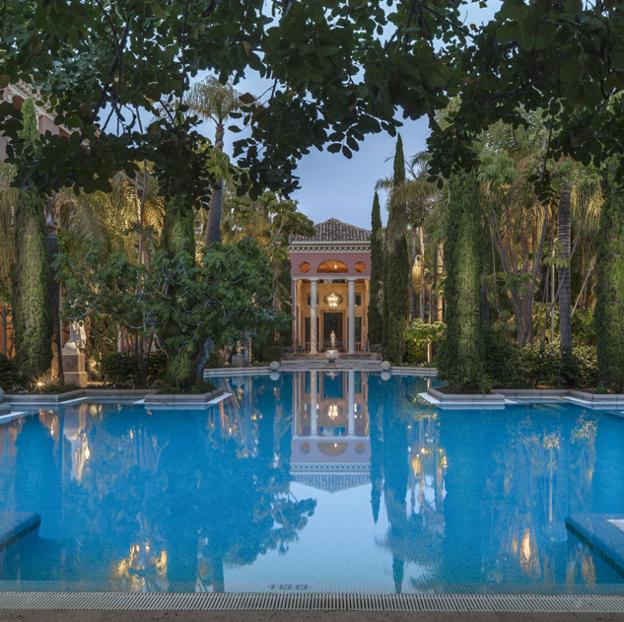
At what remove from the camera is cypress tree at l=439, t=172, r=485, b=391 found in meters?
17.6

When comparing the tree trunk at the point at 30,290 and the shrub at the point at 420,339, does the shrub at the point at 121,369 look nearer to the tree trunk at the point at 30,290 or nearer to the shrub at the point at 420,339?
the tree trunk at the point at 30,290

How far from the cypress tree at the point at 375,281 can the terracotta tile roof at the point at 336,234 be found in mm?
2051

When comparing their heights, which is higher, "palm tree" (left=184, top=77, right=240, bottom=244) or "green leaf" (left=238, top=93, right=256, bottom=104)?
"palm tree" (left=184, top=77, right=240, bottom=244)

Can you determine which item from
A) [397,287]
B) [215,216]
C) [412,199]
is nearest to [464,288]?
[412,199]

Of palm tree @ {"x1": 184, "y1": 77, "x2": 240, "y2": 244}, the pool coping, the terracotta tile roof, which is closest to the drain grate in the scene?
the pool coping

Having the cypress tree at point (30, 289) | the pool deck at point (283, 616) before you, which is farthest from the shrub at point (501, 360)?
the pool deck at point (283, 616)

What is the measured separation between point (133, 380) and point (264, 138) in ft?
58.1

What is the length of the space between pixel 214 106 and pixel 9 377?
1032 centimetres

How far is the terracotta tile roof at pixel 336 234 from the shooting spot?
3919 cm

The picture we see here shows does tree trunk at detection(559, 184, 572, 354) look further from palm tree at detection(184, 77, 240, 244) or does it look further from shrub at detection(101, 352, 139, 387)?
shrub at detection(101, 352, 139, 387)

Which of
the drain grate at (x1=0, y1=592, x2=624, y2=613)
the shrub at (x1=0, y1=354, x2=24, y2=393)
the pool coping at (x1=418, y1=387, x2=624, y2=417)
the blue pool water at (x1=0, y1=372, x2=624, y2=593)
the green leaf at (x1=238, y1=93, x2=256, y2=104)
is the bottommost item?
the blue pool water at (x1=0, y1=372, x2=624, y2=593)

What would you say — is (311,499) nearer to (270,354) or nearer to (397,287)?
(397,287)

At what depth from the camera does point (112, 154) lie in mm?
2926

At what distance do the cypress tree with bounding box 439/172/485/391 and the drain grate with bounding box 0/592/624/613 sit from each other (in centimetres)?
1405
